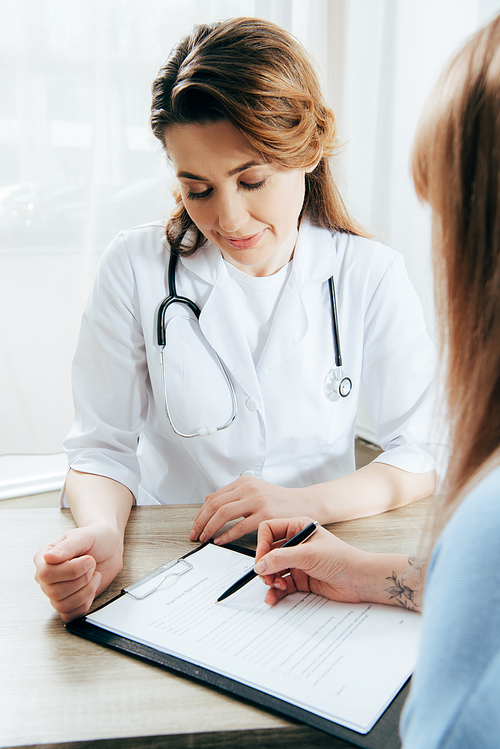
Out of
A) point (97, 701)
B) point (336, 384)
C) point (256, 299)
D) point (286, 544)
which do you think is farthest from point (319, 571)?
point (256, 299)

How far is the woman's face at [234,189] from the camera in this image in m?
0.94

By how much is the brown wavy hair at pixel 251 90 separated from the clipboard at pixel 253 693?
0.74m

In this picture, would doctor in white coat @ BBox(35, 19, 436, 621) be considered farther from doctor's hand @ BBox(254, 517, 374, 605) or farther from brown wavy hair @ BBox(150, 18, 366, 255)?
doctor's hand @ BBox(254, 517, 374, 605)

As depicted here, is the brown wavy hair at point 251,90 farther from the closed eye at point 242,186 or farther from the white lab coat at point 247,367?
the white lab coat at point 247,367

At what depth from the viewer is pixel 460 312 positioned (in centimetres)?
44

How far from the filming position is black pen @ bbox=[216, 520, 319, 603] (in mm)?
700

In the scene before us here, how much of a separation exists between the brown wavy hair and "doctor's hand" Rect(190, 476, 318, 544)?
543 mm

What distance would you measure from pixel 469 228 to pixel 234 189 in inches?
24.8

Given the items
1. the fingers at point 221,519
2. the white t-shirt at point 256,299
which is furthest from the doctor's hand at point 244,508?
the white t-shirt at point 256,299

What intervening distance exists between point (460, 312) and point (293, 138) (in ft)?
2.09

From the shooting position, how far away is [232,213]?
38.8 inches

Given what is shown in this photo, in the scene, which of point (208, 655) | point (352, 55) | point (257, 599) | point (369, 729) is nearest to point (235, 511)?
point (257, 599)

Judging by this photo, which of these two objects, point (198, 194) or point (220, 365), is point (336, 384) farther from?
point (198, 194)

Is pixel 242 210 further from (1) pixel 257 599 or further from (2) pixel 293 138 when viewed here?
(1) pixel 257 599
